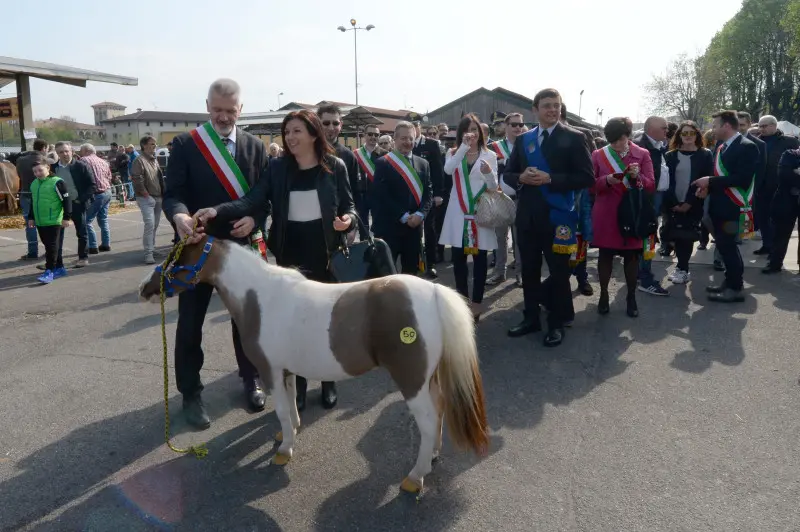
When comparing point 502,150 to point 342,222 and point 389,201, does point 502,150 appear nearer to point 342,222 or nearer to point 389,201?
point 389,201

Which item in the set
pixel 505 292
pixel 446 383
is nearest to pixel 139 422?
pixel 446 383

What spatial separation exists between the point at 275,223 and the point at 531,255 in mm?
2712

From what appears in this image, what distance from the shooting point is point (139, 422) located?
13.1ft

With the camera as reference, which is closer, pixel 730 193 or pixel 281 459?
pixel 281 459

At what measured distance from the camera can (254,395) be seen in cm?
411

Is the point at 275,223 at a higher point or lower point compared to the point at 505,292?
higher

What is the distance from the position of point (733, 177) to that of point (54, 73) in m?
16.6

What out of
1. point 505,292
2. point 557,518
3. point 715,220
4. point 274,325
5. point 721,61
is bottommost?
point 557,518

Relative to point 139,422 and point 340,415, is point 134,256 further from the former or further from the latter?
point 340,415

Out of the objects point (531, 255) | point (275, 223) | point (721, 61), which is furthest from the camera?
point (721, 61)

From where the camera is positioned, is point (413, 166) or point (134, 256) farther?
point (134, 256)

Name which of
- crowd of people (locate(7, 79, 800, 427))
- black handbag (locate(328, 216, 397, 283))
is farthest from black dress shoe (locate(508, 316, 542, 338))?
black handbag (locate(328, 216, 397, 283))

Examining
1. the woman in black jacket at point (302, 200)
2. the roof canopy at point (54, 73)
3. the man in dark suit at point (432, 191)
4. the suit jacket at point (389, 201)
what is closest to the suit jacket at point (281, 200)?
the woman in black jacket at point (302, 200)

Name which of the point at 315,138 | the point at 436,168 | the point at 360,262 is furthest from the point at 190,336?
the point at 436,168
